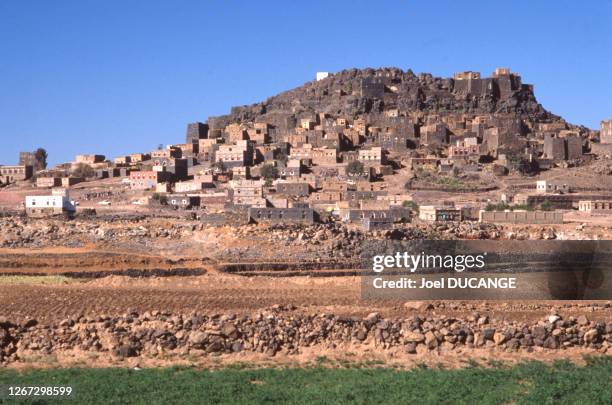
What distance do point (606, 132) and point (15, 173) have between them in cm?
4518

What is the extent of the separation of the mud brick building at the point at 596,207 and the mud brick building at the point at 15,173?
4143 cm

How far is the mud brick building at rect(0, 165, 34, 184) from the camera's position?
221 feet

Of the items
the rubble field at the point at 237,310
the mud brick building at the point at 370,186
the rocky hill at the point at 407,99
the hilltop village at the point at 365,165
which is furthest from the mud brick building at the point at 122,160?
the rubble field at the point at 237,310

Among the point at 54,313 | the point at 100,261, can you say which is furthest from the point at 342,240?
the point at 54,313

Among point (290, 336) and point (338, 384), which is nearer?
point (338, 384)

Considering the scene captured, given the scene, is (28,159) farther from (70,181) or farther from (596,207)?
(596,207)

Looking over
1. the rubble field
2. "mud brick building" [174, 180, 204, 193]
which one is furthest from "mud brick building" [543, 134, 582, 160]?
the rubble field

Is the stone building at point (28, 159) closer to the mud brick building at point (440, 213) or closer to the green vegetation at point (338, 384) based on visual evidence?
the mud brick building at point (440, 213)

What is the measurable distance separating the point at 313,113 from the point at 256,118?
5867mm

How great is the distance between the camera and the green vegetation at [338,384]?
11383mm

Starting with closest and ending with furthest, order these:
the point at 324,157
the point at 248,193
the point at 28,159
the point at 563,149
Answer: the point at 248,193, the point at 324,157, the point at 563,149, the point at 28,159

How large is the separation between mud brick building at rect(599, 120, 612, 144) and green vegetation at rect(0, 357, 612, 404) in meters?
56.8

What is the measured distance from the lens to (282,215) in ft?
114

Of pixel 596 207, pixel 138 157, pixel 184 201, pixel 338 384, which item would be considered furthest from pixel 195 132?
pixel 338 384
